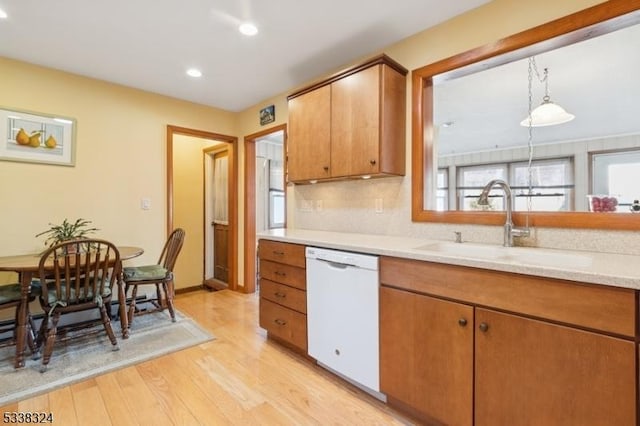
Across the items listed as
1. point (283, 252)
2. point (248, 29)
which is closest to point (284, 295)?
point (283, 252)

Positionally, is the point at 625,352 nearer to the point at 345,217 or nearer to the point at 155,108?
the point at 345,217

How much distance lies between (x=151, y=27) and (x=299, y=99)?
1188mm

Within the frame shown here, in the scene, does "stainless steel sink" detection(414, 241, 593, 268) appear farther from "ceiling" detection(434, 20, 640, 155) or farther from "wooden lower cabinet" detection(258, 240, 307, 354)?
"ceiling" detection(434, 20, 640, 155)

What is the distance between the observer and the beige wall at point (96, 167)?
266cm

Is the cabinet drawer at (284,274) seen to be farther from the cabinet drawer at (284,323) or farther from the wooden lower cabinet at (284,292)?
the cabinet drawer at (284,323)

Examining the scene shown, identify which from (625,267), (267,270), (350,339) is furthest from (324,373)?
(625,267)

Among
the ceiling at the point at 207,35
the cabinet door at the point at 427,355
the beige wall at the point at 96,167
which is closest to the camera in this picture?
the cabinet door at the point at 427,355

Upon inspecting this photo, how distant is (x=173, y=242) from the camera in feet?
9.94

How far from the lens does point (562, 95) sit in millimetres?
3428

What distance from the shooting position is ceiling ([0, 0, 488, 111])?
1948mm

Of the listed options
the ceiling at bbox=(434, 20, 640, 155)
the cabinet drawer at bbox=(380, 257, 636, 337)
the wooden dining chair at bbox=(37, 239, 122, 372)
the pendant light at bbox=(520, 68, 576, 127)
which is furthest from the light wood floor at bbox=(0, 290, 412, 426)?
the pendant light at bbox=(520, 68, 576, 127)

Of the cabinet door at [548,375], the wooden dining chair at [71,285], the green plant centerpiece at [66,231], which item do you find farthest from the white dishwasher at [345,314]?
the green plant centerpiece at [66,231]

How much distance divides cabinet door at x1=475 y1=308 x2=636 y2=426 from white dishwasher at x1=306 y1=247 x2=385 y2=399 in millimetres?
563

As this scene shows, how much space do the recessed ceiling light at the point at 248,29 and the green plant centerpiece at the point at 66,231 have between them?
2.19 metres
